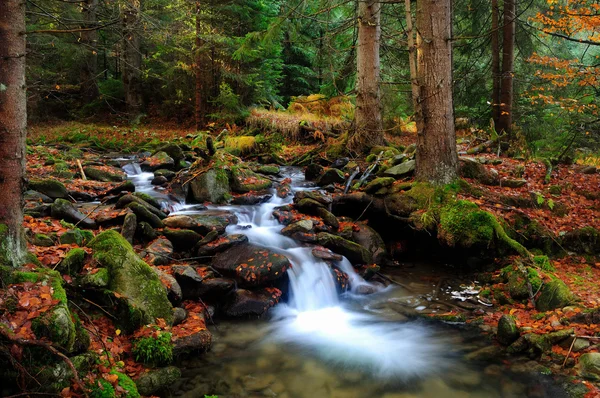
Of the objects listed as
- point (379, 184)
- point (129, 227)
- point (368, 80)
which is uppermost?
point (368, 80)

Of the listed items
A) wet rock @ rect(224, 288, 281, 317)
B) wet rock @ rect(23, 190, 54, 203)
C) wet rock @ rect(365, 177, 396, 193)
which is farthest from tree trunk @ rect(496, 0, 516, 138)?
wet rock @ rect(23, 190, 54, 203)

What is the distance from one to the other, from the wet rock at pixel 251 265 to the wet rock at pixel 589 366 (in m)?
4.02

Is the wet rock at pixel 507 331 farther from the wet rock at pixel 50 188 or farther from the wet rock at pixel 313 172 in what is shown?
the wet rock at pixel 50 188

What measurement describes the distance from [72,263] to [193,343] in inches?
64.8

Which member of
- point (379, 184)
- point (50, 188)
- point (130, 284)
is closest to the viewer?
point (130, 284)

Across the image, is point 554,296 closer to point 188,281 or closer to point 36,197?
point 188,281

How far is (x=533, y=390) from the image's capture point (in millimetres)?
4309

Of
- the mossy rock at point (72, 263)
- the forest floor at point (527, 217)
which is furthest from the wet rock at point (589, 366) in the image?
the mossy rock at point (72, 263)

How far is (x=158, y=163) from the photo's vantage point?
11453 mm

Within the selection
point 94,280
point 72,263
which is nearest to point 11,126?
point 72,263

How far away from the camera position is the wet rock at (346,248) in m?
7.59

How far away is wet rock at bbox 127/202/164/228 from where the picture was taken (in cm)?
695

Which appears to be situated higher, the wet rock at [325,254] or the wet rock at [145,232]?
the wet rock at [145,232]

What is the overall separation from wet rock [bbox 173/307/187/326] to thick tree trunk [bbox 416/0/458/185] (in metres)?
5.16
